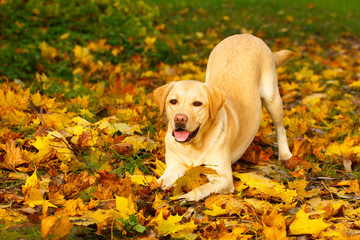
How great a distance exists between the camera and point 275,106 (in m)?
4.44

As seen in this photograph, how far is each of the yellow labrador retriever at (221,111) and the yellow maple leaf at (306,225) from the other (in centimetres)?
69

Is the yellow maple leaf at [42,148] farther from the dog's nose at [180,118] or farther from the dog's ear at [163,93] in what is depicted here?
the dog's nose at [180,118]

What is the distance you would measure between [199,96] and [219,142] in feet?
1.50

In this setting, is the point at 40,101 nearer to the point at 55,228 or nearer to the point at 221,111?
the point at 221,111

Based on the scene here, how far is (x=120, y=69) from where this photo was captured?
715 cm

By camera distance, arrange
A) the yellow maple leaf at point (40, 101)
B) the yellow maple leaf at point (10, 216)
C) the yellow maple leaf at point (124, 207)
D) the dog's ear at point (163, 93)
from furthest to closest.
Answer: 1. the yellow maple leaf at point (40, 101)
2. the dog's ear at point (163, 93)
3. the yellow maple leaf at point (124, 207)
4. the yellow maple leaf at point (10, 216)

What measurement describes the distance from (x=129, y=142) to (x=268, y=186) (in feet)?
4.52

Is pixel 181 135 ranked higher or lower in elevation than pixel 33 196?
higher

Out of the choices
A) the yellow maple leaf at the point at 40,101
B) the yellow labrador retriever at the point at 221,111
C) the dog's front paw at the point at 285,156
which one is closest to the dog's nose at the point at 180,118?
the yellow labrador retriever at the point at 221,111

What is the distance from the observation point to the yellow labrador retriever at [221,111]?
337cm

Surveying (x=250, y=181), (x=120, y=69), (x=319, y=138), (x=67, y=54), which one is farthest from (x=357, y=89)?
(x=67, y=54)

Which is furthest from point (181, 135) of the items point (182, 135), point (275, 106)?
point (275, 106)

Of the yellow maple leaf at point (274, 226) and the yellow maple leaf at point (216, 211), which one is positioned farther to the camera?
the yellow maple leaf at point (216, 211)

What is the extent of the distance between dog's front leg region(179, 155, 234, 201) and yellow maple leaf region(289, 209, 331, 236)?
67cm
